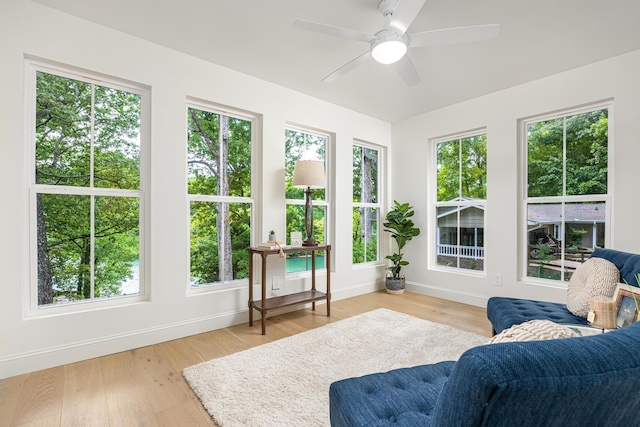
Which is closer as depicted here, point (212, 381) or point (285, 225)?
point (212, 381)

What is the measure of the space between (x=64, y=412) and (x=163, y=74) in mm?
2563

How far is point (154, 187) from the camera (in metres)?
2.67

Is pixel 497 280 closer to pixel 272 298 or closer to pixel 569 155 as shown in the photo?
pixel 569 155

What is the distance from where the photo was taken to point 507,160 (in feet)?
11.7

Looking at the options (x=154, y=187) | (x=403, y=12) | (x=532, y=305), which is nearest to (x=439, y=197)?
(x=532, y=305)

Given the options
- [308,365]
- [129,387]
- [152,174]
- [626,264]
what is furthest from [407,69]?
[129,387]

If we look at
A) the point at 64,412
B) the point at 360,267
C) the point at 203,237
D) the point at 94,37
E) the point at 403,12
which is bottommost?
the point at 64,412

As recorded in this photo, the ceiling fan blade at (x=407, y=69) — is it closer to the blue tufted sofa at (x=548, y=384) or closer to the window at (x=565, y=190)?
the window at (x=565, y=190)

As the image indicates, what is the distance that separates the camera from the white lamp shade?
3.23 metres

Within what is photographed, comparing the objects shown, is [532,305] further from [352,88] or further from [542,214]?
[352,88]

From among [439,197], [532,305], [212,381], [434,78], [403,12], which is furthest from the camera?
[439,197]

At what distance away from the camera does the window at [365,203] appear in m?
4.46

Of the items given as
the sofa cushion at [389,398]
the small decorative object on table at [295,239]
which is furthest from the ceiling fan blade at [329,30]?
the sofa cushion at [389,398]

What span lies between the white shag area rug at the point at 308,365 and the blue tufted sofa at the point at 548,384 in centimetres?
135
